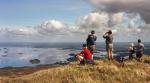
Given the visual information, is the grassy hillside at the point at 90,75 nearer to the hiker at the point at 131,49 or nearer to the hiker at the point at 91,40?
the hiker at the point at 91,40

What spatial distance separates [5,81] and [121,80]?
861 centimetres

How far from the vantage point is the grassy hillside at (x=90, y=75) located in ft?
72.0

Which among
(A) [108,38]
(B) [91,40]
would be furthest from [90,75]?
(A) [108,38]

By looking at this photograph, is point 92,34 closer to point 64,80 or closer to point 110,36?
point 110,36

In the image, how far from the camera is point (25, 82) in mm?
21797

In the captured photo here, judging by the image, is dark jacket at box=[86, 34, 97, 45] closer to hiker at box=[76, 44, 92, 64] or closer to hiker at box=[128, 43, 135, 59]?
hiker at box=[76, 44, 92, 64]

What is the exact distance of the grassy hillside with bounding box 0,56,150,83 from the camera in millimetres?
21953

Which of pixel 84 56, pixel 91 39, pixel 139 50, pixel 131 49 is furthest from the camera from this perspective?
pixel 131 49

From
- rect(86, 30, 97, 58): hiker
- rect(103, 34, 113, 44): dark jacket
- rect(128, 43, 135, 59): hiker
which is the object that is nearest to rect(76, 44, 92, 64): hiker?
rect(86, 30, 97, 58): hiker

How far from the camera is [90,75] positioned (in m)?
22.7

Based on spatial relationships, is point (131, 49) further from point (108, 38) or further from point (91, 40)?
point (91, 40)

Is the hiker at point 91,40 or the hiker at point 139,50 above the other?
the hiker at point 91,40

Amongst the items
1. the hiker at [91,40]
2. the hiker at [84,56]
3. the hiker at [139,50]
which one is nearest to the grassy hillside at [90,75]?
the hiker at [84,56]

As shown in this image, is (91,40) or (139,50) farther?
(139,50)
